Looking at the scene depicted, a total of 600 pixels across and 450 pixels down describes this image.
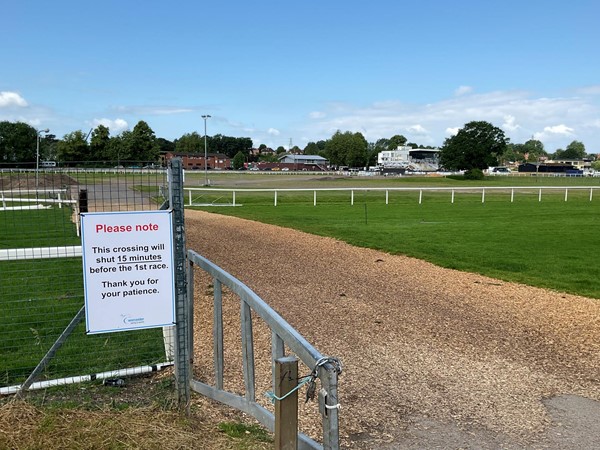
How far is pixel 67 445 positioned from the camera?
3.58 metres

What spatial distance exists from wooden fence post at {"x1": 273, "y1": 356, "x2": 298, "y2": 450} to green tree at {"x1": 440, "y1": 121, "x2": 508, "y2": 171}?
97243 millimetres

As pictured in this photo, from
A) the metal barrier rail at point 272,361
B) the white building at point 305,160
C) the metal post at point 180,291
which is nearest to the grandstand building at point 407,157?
the white building at point 305,160

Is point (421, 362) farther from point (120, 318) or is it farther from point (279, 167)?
point (279, 167)

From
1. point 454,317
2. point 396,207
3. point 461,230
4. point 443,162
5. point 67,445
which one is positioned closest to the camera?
point 67,445

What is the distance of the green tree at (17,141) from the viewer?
7375 centimetres

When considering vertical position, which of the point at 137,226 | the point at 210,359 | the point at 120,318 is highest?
the point at 137,226

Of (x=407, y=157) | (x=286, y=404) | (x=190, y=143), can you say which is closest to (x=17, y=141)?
(x=190, y=143)

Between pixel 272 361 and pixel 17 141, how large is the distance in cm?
8505

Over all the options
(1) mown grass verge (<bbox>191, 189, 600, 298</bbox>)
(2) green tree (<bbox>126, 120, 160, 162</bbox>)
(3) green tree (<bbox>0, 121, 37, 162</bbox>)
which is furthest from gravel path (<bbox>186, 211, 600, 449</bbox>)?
(3) green tree (<bbox>0, 121, 37, 162</bbox>)

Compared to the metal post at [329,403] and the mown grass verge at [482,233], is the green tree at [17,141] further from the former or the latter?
the metal post at [329,403]

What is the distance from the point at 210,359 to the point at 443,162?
102 m

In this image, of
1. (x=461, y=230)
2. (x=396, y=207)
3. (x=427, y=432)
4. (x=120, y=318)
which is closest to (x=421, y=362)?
(x=427, y=432)

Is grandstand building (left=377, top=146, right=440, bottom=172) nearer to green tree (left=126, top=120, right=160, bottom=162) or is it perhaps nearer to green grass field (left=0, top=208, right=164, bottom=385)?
green tree (left=126, top=120, right=160, bottom=162)

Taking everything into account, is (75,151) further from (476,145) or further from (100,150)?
(476,145)
